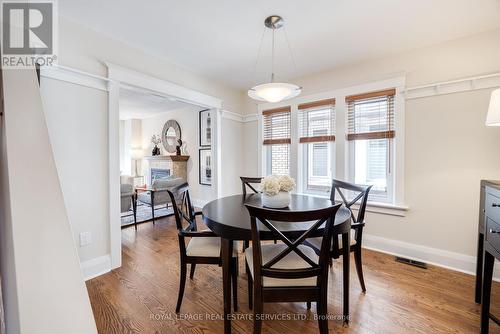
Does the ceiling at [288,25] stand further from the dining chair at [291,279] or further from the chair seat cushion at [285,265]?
the chair seat cushion at [285,265]

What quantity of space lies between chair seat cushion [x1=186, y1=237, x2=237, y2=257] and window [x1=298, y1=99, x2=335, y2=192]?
2.09m

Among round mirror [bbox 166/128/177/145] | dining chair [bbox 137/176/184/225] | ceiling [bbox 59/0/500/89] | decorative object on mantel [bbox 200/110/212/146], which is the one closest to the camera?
ceiling [bbox 59/0/500/89]

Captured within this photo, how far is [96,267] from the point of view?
223 cm

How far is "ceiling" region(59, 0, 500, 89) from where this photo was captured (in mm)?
1874

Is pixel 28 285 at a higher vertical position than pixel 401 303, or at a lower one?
higher

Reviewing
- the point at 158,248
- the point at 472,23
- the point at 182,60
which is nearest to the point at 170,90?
the point at 182,60

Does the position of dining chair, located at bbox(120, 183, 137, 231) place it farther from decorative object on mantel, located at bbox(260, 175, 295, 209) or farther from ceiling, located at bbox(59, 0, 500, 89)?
decorative object on mantel, located at bbox(260, 175, 295, 209)

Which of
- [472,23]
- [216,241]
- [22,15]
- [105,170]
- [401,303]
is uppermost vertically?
[472,23]

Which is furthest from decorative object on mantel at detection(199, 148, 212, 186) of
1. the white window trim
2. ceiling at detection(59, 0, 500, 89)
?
ceiling at detection(59, 0, 500, 89)

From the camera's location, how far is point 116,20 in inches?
81.9

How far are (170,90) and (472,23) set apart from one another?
3.23m

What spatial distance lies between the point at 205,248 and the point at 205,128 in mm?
3730

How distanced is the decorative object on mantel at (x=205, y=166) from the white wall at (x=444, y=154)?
340 centimetres

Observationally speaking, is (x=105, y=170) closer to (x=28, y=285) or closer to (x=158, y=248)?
(x=158, y=248)
